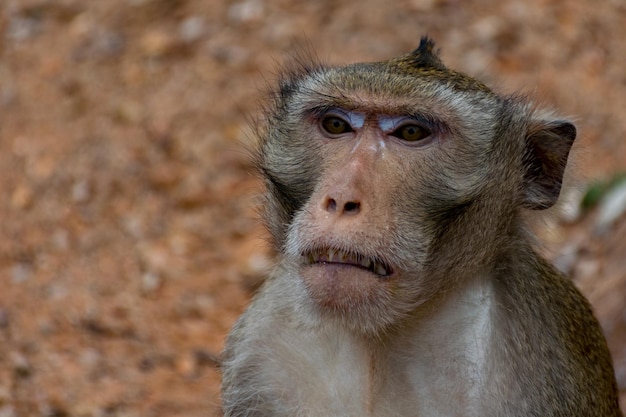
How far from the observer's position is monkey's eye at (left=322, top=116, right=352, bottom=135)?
3.58m

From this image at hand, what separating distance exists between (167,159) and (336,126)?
3634 millimetres

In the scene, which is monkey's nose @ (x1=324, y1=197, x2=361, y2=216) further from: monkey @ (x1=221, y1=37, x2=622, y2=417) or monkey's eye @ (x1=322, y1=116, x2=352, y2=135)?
monkey's eye @ (x1=322, y1=116, x2=352, y2=135)

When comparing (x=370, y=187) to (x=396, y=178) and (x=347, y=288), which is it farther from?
(x=347, y=288)

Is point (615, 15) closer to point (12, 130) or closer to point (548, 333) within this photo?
point (12, 130)

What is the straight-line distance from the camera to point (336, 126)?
11.8ft

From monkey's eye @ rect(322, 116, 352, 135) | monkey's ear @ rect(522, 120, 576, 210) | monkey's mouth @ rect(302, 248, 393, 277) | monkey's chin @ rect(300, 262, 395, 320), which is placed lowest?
monkey's chin @ rect(300, 262, 395, 320)

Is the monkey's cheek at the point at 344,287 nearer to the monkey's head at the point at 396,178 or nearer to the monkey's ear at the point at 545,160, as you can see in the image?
the monkey's head at the point at 396,178

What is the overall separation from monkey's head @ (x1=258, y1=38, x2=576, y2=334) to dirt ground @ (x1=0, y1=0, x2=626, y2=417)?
1782 millimetres

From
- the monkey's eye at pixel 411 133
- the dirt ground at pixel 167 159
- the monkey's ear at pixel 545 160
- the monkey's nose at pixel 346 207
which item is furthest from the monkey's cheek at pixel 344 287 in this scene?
the dirt ground at pixel 167 159

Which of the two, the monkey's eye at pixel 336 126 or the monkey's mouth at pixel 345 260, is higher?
the monkey's eye at pixel 336 126

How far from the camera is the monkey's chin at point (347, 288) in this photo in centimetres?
326

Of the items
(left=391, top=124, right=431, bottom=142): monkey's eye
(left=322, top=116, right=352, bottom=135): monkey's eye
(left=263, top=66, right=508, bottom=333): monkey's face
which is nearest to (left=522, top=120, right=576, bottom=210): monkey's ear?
(left=263, top=66, right=508, bottom=333): monkey's face

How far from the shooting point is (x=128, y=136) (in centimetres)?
716

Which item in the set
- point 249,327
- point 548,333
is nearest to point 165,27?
point 249,327
